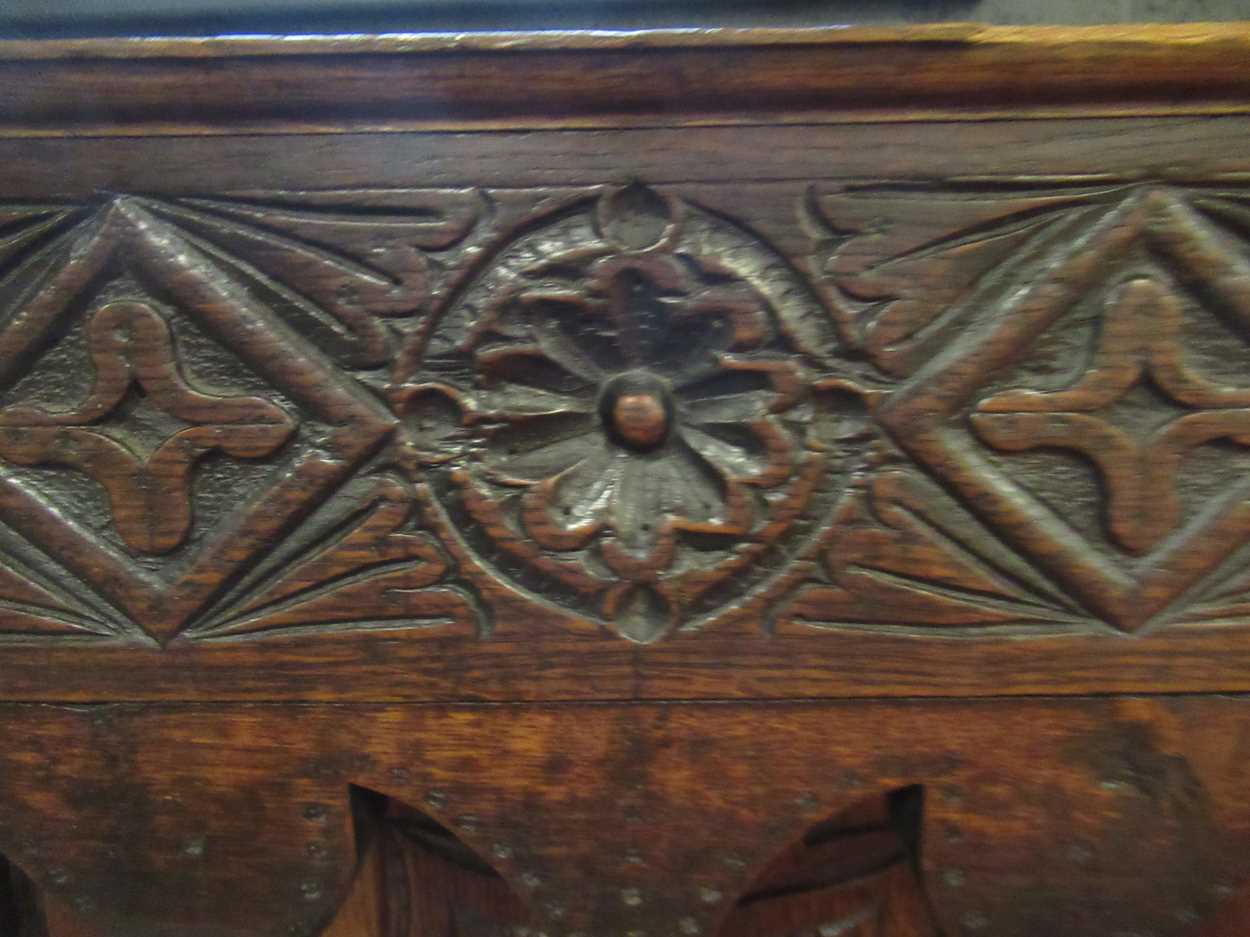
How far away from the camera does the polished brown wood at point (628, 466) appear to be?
17.8 inches

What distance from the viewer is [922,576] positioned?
18.9 inches

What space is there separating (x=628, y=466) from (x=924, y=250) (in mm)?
198

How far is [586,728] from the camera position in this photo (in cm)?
50

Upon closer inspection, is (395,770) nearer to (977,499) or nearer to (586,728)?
(586,728)

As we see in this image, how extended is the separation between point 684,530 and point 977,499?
0.52 ft

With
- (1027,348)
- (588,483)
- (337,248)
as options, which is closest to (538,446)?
(588,483)

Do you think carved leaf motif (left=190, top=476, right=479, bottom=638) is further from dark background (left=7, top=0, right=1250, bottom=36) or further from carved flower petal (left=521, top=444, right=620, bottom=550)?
dark background (left=7, top=0, right=1250, bottom=36)

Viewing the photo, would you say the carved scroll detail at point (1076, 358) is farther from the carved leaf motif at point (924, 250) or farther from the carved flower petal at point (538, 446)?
the carved flower petal at point (538, 446)

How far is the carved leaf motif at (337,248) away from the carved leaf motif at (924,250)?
0.20 meters

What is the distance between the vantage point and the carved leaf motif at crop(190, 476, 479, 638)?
488 mm

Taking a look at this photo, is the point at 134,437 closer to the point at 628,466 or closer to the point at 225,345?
the point at 225,345

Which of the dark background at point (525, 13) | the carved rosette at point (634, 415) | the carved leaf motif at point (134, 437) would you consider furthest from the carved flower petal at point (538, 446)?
the dark background at point (525, 13)

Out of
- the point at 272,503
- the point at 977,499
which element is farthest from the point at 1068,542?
the point at 272,503

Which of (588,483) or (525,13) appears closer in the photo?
(588,483)
